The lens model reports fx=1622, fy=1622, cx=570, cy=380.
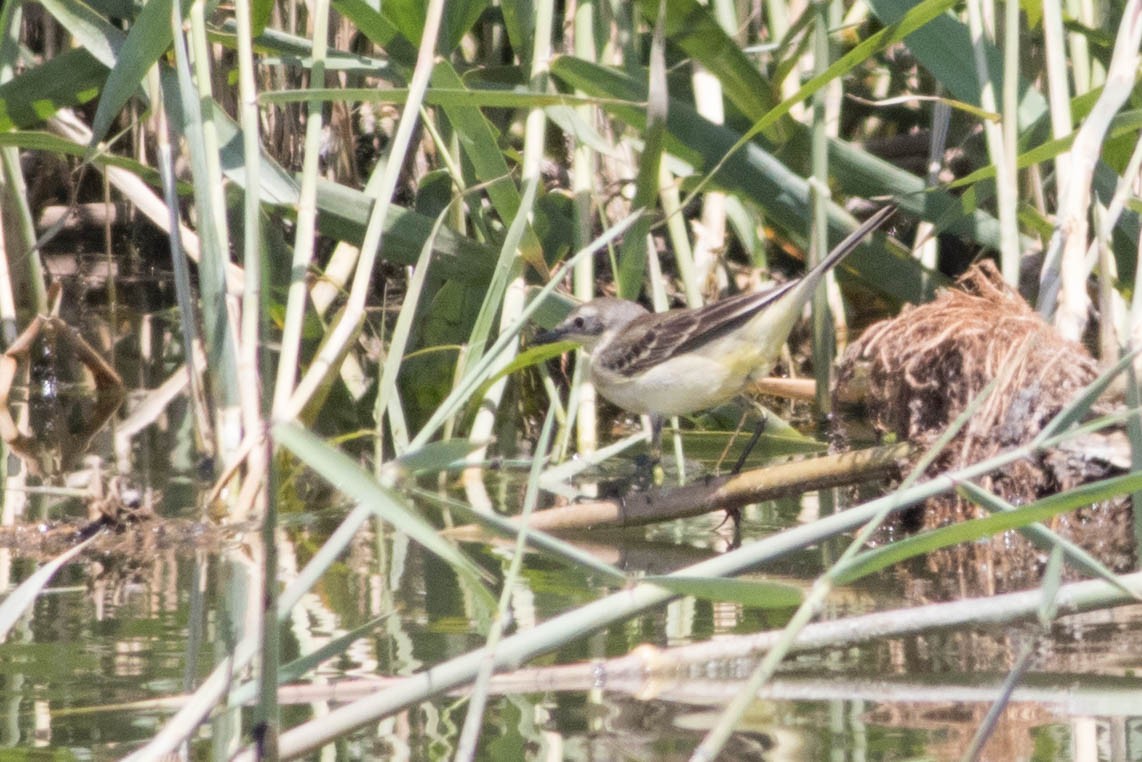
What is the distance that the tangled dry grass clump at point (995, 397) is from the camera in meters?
4.66

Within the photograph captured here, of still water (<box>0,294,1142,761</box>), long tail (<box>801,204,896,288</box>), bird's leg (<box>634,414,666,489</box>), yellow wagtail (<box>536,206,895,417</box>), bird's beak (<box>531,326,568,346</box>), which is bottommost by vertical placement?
still water (<box>0,294,1142,761</box>)

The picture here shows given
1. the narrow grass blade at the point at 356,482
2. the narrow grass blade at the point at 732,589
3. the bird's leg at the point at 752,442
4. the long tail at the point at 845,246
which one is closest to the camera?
the narrow grass blade at the point at 356,482

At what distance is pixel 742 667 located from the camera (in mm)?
3271

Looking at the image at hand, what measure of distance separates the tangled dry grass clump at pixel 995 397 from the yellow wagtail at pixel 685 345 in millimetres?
386

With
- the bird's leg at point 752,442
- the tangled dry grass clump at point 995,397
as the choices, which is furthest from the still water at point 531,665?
the tangled dry grass clump at point 995,397

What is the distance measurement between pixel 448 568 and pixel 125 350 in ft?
12.3

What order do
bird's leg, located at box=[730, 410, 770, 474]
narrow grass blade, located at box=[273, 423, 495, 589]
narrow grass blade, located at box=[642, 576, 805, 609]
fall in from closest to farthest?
narrow grass blade, located at box=[273, 423, 495, 589] < narrow grass blade, located at box=[642, 576, 805, 609] < bird's leg, located at box=[730, 410, 770, 474]

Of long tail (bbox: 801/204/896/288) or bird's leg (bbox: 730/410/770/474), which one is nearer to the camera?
long tail (bbox: 801/204/896/288)

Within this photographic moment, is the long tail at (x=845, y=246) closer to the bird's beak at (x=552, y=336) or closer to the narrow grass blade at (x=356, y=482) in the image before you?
the bird's beak at (x=552, y=336)

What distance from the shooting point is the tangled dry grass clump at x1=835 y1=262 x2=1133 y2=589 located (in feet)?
15.3

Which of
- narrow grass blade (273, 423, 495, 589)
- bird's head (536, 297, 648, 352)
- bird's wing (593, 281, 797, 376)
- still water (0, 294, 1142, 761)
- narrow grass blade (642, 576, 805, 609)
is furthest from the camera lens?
bird's head (536, 297, 648, 352)

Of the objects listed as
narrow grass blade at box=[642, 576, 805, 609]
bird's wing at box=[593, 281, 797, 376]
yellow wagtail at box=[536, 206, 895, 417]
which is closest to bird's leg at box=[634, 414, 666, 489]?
yellow wagtail at box=[536, 206, 895, 417]

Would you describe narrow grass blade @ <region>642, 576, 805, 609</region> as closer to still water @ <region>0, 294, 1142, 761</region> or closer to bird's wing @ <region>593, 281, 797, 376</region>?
still water @ <region>0, 294, 1142, 761</region>

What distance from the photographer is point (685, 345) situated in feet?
17.4
